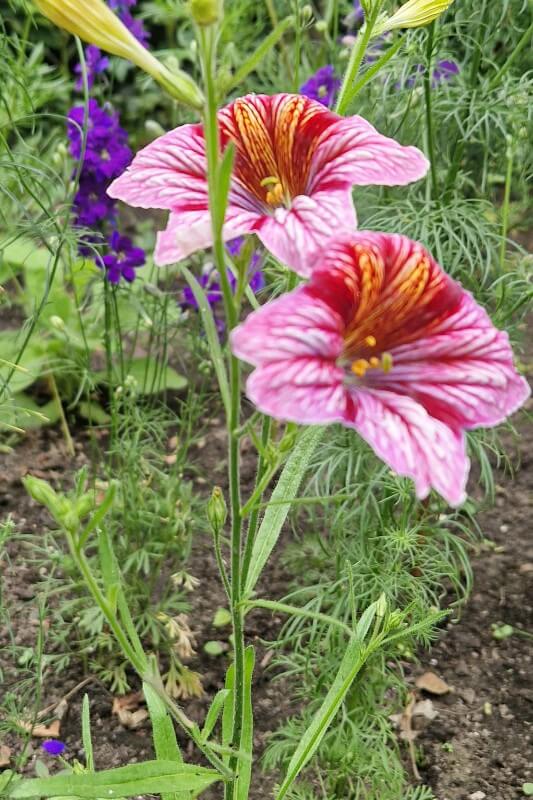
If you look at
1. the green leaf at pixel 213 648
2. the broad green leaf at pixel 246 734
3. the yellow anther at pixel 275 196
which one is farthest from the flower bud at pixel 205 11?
the green leaf at pixel 213 648

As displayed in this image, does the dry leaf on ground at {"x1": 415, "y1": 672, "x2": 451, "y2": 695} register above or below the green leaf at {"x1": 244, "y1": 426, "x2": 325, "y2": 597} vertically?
below

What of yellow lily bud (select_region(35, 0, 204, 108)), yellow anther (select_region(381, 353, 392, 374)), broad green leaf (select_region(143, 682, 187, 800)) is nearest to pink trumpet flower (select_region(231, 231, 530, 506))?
yellow anther (select_region(381, 353, 392, 374))

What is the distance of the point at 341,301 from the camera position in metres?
0.98

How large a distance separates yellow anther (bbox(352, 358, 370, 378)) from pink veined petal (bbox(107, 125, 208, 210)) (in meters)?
0.25

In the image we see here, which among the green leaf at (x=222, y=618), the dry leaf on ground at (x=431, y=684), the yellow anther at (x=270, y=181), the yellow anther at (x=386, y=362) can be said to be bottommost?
the dry leaf on ground at (x=431, y=684)

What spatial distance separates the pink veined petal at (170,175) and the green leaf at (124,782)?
72 cm

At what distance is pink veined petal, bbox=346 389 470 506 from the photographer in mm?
901

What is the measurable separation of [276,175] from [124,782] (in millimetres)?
803

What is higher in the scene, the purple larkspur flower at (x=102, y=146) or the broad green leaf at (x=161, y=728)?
the purple larkspur flower at (x=102, y=146)

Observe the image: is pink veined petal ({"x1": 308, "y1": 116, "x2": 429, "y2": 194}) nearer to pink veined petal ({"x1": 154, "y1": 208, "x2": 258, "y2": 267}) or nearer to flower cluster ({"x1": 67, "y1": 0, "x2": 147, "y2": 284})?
pink veined petal ({"x1": 154, "y1": 208, "x2": 258, "y2": 267})

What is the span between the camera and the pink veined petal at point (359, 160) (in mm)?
1067

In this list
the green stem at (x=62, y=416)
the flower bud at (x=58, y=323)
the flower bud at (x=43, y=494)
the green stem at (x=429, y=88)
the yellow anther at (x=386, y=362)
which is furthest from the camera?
the green stem at (x=62, y=416)

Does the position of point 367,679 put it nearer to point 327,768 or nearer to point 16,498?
point 327,768

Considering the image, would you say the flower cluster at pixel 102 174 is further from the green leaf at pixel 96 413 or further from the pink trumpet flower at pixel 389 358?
the pink trumpet flower at pixel 389 358
